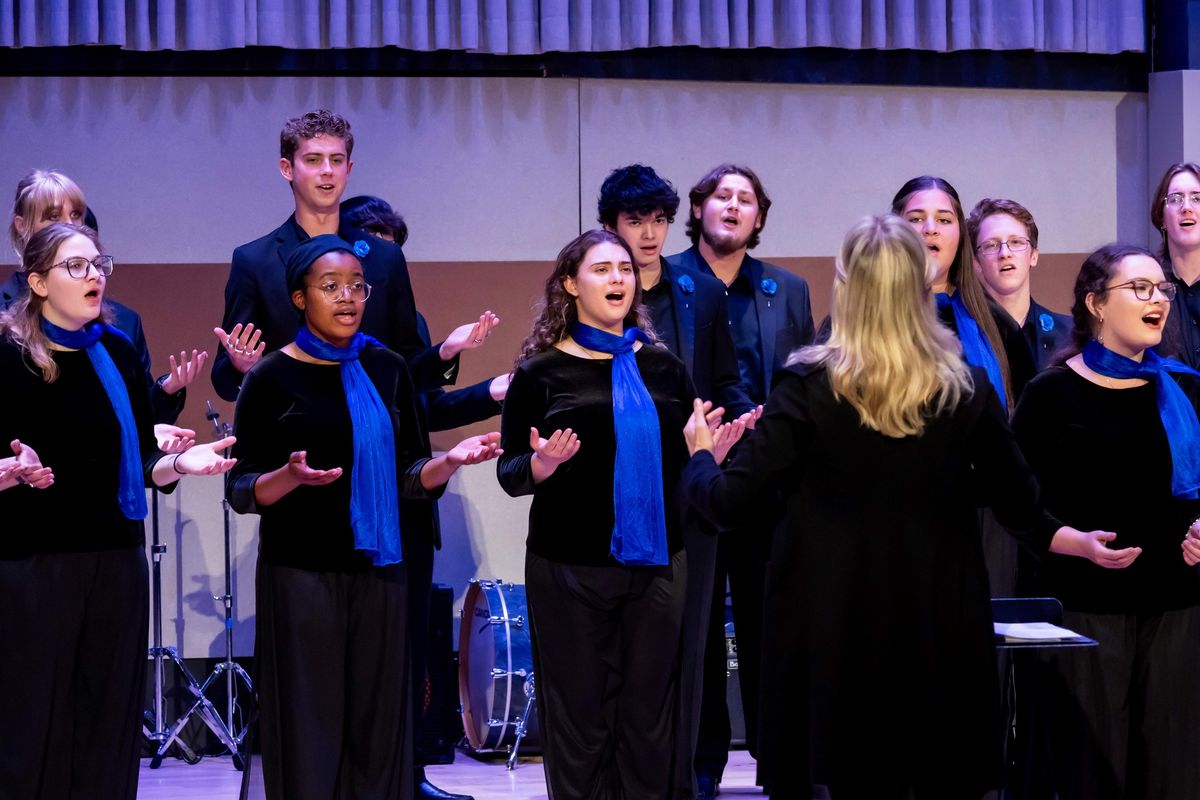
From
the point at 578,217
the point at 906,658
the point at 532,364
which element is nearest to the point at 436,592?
the point at 578,217

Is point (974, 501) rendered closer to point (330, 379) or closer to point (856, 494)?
point (856, 494)

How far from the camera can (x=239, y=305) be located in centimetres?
461

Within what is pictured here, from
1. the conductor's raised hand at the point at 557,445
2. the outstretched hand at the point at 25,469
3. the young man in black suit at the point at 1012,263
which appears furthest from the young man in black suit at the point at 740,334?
the outstretched hand at the point at 25,469

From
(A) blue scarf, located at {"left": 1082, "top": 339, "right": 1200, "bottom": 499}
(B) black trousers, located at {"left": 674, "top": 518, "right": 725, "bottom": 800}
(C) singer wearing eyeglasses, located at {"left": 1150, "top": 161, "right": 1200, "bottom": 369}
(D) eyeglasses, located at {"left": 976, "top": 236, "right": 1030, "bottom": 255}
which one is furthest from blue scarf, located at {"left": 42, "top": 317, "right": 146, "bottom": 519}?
(C) singer wearing eyeglasses, located at {"left": 1150, "top": 161, "right": 1200, "bottom": 369}

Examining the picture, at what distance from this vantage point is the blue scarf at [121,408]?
13.1 feet

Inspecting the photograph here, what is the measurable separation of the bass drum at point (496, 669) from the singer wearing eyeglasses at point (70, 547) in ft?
6.17

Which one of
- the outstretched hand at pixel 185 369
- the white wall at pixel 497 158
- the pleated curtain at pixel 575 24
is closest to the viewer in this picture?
the outstretched hand at pixel 185 369

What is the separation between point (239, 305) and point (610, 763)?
179 cm

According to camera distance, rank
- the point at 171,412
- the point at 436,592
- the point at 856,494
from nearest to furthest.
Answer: the point at 856,494 < the point at 171,412 < the point at 436,592

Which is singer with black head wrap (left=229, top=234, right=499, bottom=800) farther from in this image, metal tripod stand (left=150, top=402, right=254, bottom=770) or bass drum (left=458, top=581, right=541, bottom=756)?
metal tripod stand (left=150, top=402, right=254, bottom=770)

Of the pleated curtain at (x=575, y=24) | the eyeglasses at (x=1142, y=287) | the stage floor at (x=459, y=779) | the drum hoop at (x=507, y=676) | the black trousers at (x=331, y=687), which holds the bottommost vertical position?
the stage floor at (x=459, y=779)

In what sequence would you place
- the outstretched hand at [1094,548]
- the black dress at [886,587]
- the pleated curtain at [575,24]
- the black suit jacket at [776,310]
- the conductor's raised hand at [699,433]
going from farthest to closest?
the pleated curtain at [575,24], the black suit jacket at [776,310], the outstretched hand at [1094,548], the conductor's raised hand at [699,433], the black dress at [886,587]

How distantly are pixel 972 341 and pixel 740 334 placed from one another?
0.92 meters

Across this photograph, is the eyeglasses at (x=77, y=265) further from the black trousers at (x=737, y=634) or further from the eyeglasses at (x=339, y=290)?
the black trousers at (x=737, y=634)
